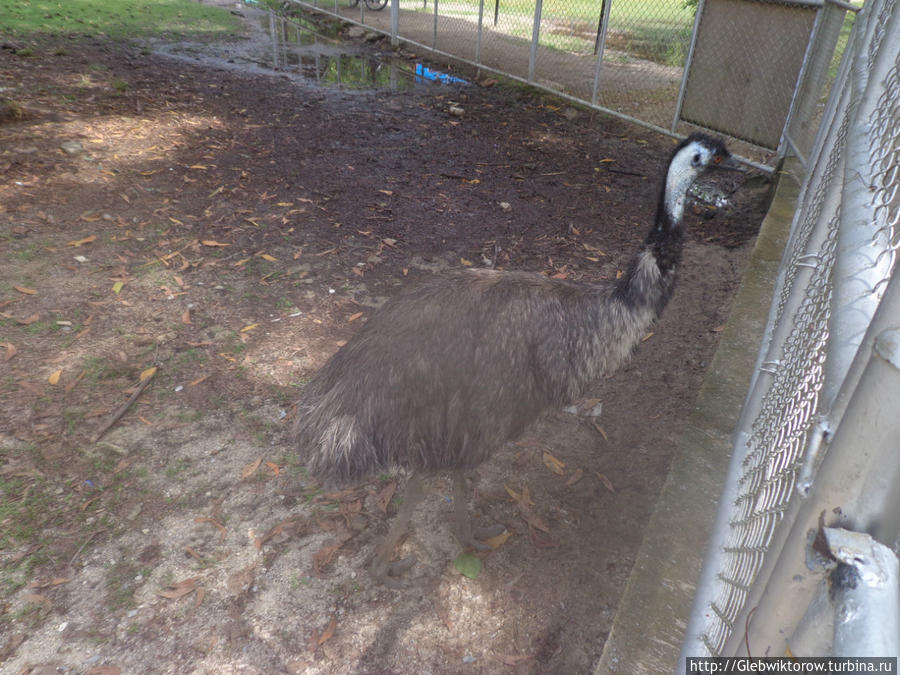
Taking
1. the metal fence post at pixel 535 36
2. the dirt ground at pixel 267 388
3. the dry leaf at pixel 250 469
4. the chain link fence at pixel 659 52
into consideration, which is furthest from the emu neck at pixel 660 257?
the metal fence post at pixel 535 36

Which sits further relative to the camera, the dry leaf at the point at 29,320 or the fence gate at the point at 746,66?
the fence gate at the point at 746,66

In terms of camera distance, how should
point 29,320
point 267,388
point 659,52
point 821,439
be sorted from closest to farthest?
1. point 821,439
2. point 267,388
3. point 29,320
4. point 659,52

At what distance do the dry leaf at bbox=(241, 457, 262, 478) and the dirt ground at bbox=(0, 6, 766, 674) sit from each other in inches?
0.4

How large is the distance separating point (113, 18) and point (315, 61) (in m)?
5.26

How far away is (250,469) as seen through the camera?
3.48 meters

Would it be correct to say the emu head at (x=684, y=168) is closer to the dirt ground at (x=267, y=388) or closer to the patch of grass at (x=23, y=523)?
the dirt ground at (x=267, y=388)

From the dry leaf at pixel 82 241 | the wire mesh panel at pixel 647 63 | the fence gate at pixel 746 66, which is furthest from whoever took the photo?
the wire mesh panel at pixel 647 63

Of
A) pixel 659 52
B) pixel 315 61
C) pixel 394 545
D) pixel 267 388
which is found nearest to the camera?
pixel 394 545

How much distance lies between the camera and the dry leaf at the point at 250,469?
11.3ft

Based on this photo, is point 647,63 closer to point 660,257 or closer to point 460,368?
point 660,257

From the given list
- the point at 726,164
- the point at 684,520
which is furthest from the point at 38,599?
the point at 726,164

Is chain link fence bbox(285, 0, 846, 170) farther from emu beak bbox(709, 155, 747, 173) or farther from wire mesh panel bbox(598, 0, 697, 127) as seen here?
emu beak bbox(709, 155, 747, 173)

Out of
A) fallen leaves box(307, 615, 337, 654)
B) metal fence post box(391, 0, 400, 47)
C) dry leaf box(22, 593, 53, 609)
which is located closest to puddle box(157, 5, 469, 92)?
metal fence post box(391, 0, 400, 47)

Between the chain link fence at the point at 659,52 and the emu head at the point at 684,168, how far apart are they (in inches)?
148
